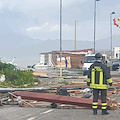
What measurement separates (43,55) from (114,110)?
5049 cm

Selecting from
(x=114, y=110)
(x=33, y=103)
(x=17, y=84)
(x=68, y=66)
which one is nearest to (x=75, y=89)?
(x=33, y=103)

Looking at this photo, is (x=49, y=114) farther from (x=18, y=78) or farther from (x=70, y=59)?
(x=70, y=59)

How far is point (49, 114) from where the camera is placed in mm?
10258

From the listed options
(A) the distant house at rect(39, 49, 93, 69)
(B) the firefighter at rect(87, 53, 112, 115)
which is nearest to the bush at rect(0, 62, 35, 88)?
(B) the firefighter at rect(87, 53, 112, 115)

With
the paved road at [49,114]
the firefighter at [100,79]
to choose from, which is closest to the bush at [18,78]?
the paved road at [49,114]

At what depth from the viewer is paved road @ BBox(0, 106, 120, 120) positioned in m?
9.63

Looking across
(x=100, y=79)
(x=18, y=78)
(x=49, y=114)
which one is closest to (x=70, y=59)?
(x=18, y=78)

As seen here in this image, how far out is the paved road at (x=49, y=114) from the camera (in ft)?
31.6

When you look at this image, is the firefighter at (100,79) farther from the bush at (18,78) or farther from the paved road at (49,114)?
the bush at (18,78)

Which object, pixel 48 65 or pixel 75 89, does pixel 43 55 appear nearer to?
pixel 48 65

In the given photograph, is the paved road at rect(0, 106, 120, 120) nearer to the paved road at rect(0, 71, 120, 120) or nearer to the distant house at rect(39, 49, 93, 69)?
the paved road at rect(0, 71, 120, 120)

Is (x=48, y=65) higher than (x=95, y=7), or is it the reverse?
(x=95, y=7)

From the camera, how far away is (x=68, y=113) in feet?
34.0

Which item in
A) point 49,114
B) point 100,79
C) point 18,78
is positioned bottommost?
point 49,114
